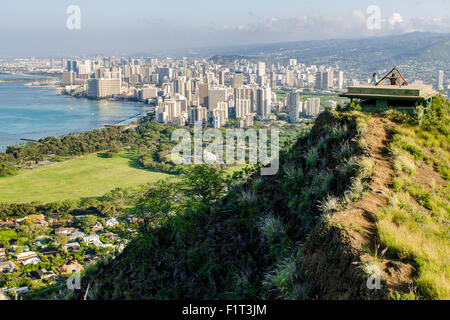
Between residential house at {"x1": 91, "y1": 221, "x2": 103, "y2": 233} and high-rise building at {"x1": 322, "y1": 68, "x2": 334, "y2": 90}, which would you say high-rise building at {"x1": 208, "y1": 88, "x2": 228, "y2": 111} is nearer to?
high-rise building at {"x1": 322, "y1": 68, "x2": 334, "y2": 90}

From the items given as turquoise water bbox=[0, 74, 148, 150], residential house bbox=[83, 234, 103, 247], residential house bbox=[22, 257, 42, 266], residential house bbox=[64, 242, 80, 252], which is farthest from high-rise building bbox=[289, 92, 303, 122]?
residential house bbox=[22, 257, 42, 266]

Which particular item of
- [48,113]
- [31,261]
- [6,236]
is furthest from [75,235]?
[48,113]

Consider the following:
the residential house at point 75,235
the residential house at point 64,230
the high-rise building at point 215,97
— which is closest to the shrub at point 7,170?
the residential house at point 64,230

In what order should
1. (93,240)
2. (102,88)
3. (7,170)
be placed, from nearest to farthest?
(93,240), (7,170), (102,88)

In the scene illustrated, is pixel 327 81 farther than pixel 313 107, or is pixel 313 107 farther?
pixel 327 81

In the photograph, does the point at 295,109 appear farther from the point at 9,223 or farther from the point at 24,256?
the point at 24,256
